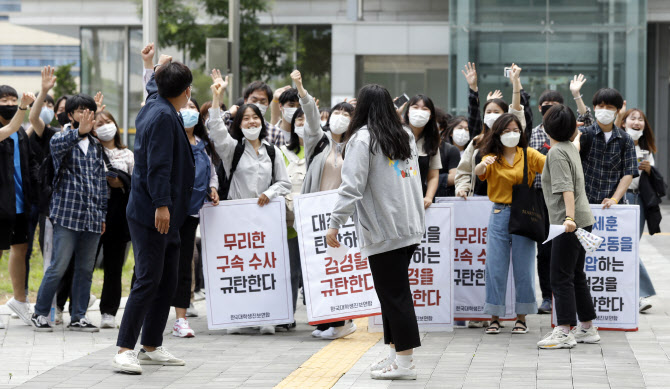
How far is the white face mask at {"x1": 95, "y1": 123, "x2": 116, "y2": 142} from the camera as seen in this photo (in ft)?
28.1

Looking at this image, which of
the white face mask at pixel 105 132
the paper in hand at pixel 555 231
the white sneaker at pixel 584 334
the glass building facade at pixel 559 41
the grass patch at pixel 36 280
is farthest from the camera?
the glass building facade at pixel 559 41

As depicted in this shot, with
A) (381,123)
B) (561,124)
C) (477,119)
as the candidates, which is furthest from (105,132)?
(561,124)

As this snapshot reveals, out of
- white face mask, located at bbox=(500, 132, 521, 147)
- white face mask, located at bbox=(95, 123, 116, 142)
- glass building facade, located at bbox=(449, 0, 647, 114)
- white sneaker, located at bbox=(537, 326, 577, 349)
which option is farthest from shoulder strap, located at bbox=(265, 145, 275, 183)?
glass building facade, located at bbox=(449, 0, 647, 114)

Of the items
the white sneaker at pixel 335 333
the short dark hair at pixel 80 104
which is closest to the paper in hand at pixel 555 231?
the white sneaker at pixel 335 333

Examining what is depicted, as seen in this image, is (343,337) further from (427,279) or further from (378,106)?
(378,106)

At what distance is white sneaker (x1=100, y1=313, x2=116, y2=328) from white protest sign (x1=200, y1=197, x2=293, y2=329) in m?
0.94

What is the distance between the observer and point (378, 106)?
651 cm

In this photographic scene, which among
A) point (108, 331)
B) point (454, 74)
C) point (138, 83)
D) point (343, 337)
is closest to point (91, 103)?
point (108, 331)

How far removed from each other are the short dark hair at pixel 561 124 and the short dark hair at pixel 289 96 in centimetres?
242

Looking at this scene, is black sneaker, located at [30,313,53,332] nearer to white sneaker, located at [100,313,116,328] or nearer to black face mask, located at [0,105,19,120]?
white sneaker, located at [100,313,116,328]

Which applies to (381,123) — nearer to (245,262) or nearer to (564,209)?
(564,209)

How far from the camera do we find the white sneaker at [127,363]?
21.3 ft

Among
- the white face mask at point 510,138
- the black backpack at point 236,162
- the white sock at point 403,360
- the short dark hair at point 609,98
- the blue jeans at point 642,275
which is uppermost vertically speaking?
the short dark hair at point 609,98

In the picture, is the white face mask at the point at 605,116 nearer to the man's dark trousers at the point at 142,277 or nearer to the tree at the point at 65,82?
the man's dark trousers at the point at 142,277
